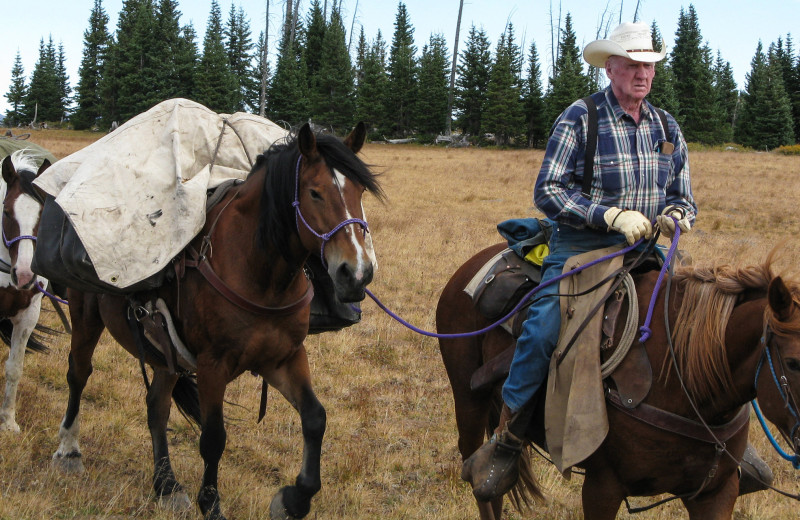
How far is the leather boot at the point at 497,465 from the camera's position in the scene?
3.42m

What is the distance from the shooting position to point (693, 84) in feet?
178

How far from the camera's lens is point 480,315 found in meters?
4.14

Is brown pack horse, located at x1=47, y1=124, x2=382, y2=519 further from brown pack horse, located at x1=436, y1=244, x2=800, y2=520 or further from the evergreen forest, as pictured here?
the evergreen forest

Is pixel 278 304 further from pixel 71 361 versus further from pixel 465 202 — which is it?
pixel 465 202

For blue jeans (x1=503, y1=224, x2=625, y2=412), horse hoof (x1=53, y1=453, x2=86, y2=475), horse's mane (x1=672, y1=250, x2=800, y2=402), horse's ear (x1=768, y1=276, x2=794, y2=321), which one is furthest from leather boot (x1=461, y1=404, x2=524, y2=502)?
horse hoof (x1=53, y1=453, x2=86, y2=475)

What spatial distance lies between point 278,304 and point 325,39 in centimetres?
5266

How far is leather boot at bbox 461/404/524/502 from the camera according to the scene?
135 inches

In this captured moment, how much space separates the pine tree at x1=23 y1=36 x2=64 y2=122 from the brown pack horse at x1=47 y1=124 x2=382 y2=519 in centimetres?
5796

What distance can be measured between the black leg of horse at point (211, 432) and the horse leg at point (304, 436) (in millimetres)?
347

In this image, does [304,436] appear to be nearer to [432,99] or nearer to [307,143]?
[307,143]

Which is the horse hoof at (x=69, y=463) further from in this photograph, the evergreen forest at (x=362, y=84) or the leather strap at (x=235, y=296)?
the evergreen forest at (x=362, y=84)

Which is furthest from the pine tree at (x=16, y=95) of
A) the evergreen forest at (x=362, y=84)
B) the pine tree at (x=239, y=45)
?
the pine tree at (x=239, y=45)

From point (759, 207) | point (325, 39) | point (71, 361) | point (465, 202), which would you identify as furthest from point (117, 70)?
point (71, 361)

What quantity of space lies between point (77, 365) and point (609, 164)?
13.5 ft
